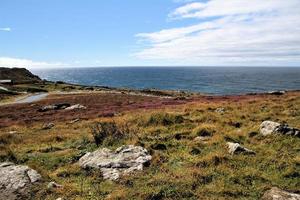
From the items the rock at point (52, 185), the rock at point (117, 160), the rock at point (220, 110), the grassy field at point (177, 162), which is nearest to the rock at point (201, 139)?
→ the grassy field at point (177, 162)

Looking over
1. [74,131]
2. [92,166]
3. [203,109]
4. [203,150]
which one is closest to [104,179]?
[92,166]

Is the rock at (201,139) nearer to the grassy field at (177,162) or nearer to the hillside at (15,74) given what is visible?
the grassy field at (177,162)

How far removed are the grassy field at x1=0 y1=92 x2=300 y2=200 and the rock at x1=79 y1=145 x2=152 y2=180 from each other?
1.40 ft

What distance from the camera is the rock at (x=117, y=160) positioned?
46.6 ft

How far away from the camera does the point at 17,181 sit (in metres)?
13.2

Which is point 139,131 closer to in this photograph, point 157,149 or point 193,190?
point 157,149

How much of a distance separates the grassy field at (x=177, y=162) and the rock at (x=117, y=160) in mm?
427

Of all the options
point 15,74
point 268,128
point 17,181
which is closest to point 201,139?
point 268,128

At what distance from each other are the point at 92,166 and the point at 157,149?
154 inches

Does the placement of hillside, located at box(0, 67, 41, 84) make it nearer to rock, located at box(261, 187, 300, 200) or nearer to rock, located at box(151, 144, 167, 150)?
rock, located at box(151, 144, 167, 150)

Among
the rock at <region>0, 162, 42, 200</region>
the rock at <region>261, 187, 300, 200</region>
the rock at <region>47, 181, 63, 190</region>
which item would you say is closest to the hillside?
the rock at <region>0, 162, 42, 200</region>

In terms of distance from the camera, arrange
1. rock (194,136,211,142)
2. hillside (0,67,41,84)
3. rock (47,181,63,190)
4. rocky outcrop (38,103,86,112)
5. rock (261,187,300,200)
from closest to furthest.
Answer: rock (261,187,300,200) → rock (47,181,63,190) → rock (194,136,211,142) → rocky outcrop (38,103,86,112) → hillside (0,67,41,84)

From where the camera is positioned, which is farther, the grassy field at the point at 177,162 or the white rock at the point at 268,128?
the white rock at the point at 268,128

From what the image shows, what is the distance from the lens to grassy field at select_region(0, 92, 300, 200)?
12.0 metres
